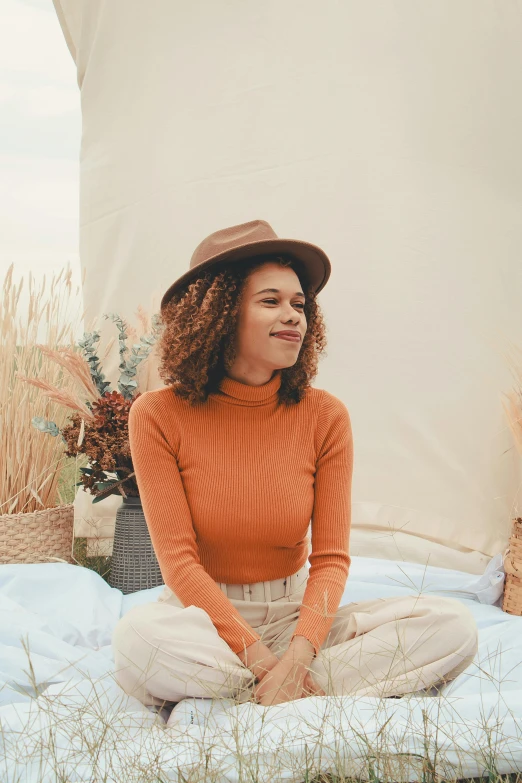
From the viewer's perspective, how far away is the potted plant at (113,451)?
289 cm

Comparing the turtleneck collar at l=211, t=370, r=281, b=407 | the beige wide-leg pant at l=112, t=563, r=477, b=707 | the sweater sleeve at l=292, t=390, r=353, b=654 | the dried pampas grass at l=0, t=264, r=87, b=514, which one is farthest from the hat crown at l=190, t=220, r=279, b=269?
the dried pampas grass at l=0, t=264, r=87, b=514

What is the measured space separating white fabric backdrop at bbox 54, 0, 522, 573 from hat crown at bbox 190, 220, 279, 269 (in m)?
1.35

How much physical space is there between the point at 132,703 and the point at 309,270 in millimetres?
1116

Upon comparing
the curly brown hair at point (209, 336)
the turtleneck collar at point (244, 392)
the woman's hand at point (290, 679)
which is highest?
the curly brown hair at point (209, 336)

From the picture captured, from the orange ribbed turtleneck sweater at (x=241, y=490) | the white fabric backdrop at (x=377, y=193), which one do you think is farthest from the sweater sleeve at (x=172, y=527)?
the white fabric backdrop at (x=377, y=193)

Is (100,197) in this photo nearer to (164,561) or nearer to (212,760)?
(164,561)

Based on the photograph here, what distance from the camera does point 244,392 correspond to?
1902mm

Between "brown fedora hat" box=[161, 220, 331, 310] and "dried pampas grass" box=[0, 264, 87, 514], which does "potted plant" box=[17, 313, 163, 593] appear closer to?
"dried pampas grass" box=[0, 264, 87, 514]

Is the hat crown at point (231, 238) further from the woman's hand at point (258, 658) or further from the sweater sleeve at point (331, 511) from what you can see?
the woman's hand at point (258, 658)

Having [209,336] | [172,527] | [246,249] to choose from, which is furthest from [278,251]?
[172,527]

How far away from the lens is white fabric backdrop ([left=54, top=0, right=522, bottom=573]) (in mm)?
3297

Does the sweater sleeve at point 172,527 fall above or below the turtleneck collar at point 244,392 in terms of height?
below

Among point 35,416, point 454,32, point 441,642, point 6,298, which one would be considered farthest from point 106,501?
point 454,32

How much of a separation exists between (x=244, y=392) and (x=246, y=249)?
1.12 ft
